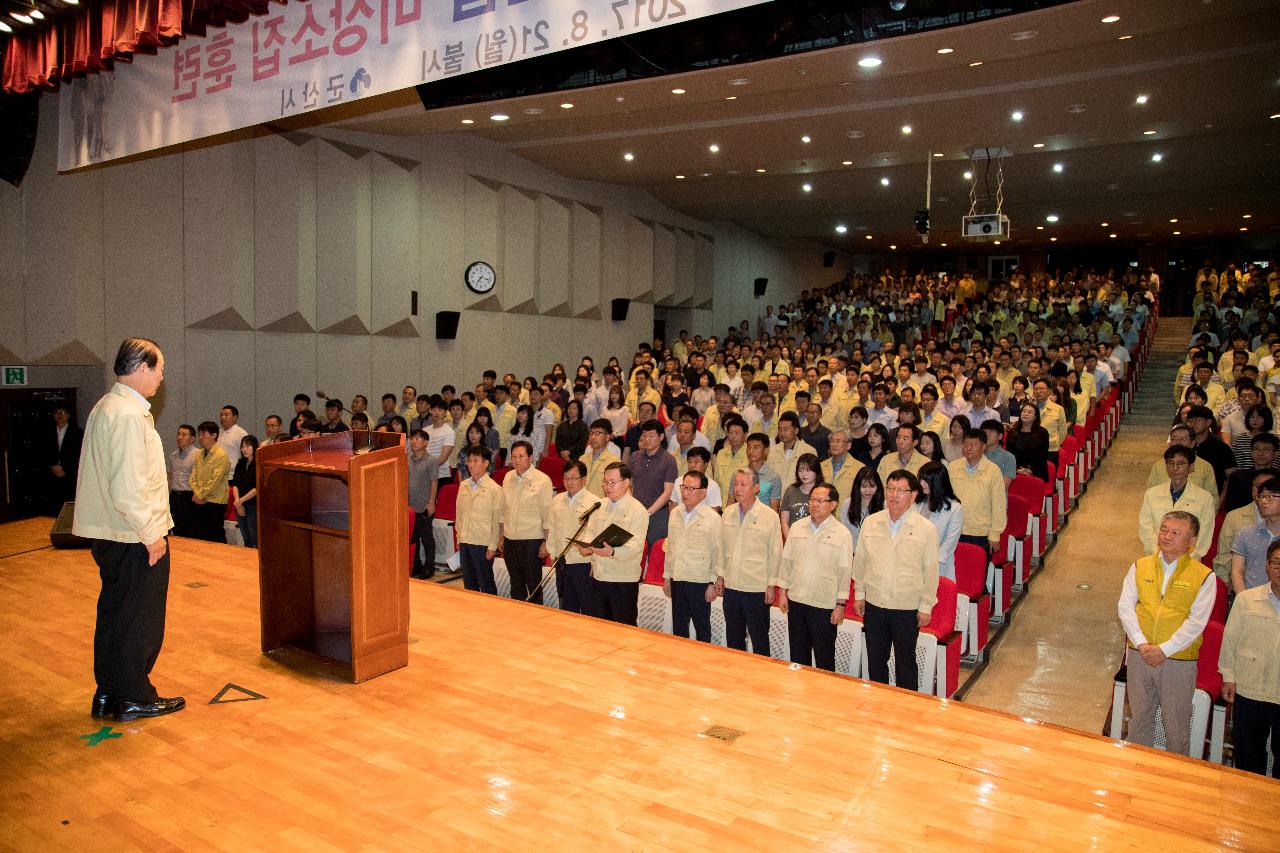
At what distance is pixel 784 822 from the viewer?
2596mm

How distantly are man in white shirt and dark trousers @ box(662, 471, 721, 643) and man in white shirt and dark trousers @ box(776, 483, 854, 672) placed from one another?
0.43 m

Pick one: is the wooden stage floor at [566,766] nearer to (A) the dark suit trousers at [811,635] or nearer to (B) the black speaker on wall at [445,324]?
(A) the dark suit trousers at [811,635]

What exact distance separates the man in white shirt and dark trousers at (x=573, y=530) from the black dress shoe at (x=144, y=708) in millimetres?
2327

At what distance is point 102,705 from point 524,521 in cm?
282

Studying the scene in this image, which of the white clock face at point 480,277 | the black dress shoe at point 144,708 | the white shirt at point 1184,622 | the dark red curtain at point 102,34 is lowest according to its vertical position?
the black dress shoe at point 144,708

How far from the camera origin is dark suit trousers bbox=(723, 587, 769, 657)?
186 inches

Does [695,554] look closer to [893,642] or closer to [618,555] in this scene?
[618,555]

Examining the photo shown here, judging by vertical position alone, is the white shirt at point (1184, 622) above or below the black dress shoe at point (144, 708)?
above

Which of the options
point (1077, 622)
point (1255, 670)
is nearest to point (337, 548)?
point (1255, 670)

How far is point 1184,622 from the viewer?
371 cm

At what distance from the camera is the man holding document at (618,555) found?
16.3ft

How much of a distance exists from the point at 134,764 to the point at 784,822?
2.14m

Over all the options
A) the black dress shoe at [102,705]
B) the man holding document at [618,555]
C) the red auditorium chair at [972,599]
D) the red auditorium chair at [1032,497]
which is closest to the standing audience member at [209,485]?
the man holding document at [618,555]

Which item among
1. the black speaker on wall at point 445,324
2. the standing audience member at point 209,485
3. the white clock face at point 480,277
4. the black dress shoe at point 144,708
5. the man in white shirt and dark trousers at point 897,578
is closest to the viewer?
the black dress shoe at point 144,708
